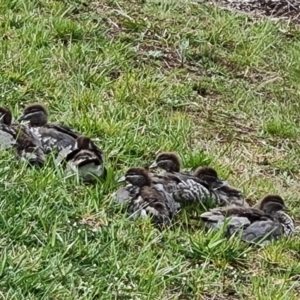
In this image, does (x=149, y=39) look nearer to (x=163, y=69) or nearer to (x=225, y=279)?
(x=163, y=69)

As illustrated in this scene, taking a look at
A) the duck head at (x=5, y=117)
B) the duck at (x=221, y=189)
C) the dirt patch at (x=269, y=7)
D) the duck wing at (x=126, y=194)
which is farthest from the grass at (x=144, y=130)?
the dirt patch at (x=269, y=7)

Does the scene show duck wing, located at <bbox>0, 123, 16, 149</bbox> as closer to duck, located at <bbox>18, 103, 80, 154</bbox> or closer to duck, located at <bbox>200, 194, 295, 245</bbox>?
duck, located at <bbox>18, 103, 80, 154</bbox>

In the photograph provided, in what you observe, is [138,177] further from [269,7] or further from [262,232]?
[269,7]

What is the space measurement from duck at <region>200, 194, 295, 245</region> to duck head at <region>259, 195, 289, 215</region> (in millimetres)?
89

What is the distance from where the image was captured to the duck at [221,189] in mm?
4953

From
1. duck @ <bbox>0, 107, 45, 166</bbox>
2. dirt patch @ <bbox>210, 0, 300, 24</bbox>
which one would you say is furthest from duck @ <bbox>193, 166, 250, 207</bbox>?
dirt patch @ <bbox>210, 0, 300, 24</bbox>

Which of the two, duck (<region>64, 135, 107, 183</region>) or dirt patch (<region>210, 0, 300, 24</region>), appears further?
dirt patch (<region>210, 0, 300, 24</region>)

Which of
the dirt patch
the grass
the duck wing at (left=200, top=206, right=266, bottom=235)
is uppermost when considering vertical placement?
the duck wing at (left=200, top=206, right=266, bottom=235)

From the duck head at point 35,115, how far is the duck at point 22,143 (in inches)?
12.2

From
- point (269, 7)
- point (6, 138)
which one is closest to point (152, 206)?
point (6, 138)

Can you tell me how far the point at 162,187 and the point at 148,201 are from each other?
0.27 m

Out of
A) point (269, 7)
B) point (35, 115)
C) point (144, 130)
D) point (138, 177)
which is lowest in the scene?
point (269, 7)

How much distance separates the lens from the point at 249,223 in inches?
180

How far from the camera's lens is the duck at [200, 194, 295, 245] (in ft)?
14.8
